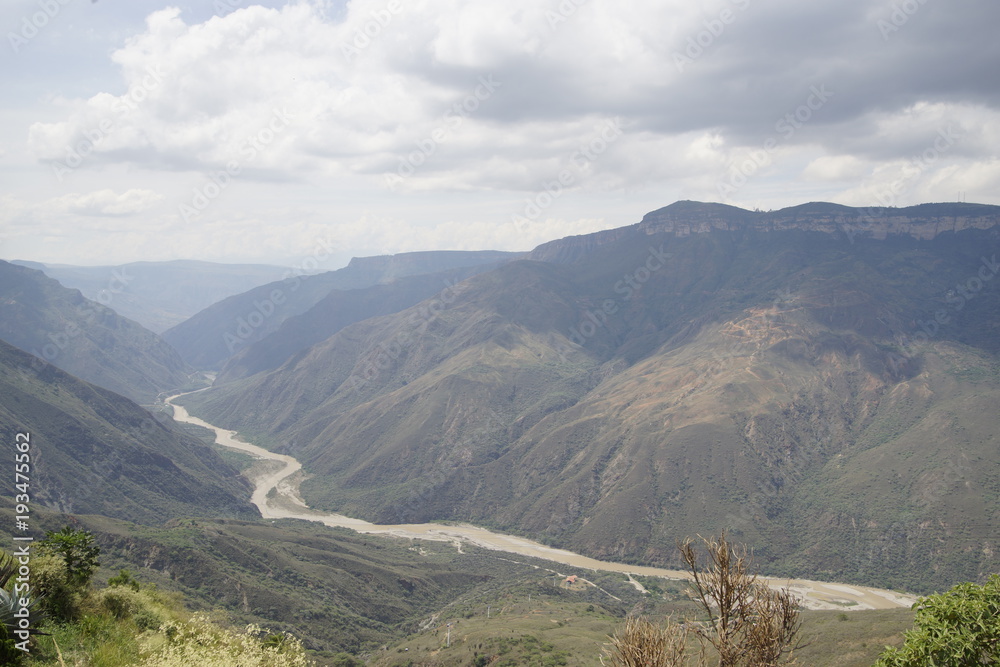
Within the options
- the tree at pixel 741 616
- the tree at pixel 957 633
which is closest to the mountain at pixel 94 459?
the tree at pixel 741 616

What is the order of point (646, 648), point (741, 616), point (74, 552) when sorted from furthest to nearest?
point (74, 552) < point (741, 616) < point (646, 648)

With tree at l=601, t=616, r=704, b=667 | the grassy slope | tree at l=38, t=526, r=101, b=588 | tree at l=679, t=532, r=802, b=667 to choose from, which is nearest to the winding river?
the grassy slope

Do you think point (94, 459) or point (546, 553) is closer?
point (94, 459)

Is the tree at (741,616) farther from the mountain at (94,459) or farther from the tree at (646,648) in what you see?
the mountain at (94,459)

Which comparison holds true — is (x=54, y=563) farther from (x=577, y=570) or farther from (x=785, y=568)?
(x=785, y=568)

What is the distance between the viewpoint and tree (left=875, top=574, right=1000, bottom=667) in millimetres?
21703

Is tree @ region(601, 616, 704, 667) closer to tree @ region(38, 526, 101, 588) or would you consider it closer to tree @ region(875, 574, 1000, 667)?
tree @ region(875, 574, 1000, 667)

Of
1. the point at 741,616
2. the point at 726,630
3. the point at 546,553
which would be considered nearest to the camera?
the point at 726,630

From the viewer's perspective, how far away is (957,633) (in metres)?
22.1

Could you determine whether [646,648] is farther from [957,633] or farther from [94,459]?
[94,459]

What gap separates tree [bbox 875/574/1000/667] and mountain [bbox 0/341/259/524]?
156630mm

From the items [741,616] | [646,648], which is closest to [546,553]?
[741,616]

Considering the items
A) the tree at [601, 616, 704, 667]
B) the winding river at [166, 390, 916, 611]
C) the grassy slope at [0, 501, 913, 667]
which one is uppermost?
the tree at [601, 616, 704, 667]

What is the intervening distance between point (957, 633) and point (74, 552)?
4748 centimetres
